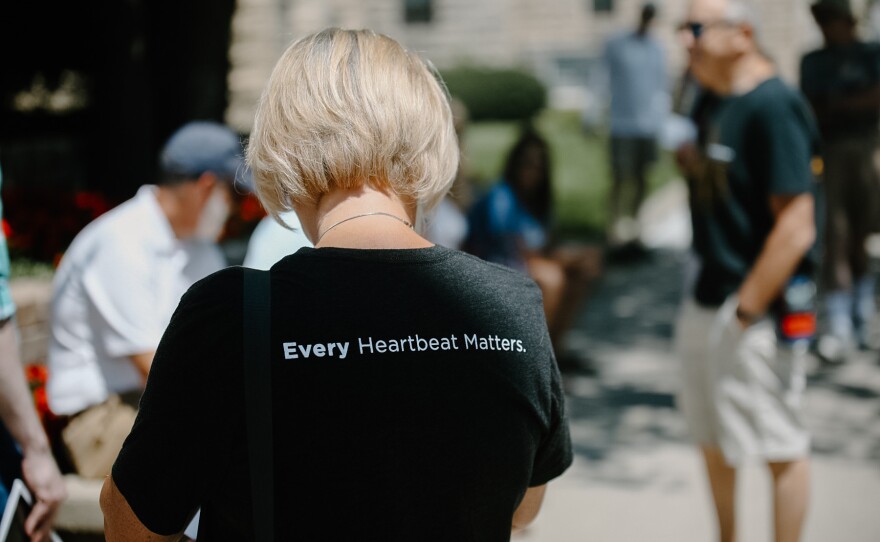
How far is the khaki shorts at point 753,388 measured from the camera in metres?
3.61

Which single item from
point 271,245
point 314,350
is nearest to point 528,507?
point 314,350

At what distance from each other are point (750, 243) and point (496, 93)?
23.9 m

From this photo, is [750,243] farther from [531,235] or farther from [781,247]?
[531,235]

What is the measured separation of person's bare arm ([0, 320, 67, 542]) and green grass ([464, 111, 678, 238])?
5749 millimetres

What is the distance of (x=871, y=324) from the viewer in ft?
24.6

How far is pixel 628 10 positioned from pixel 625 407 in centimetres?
2435

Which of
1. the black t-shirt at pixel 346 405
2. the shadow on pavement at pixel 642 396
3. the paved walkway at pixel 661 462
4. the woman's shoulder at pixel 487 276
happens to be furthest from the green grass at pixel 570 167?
the black t-shirt at pixel 346 405

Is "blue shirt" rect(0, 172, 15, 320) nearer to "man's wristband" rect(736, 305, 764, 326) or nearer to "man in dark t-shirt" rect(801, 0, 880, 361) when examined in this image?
"man's wristband" rect(736, 305, 764, 326)

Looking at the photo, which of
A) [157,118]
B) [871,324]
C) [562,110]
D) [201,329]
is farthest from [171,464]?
[562,110]

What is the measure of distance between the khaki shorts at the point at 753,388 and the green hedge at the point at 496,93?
930 inches

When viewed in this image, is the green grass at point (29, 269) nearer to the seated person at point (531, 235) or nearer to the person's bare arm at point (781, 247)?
the seated person at point (531, 235)

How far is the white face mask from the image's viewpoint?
11.7 ft

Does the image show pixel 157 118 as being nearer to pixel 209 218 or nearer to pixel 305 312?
pixel 209 218

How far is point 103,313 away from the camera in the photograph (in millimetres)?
3174
